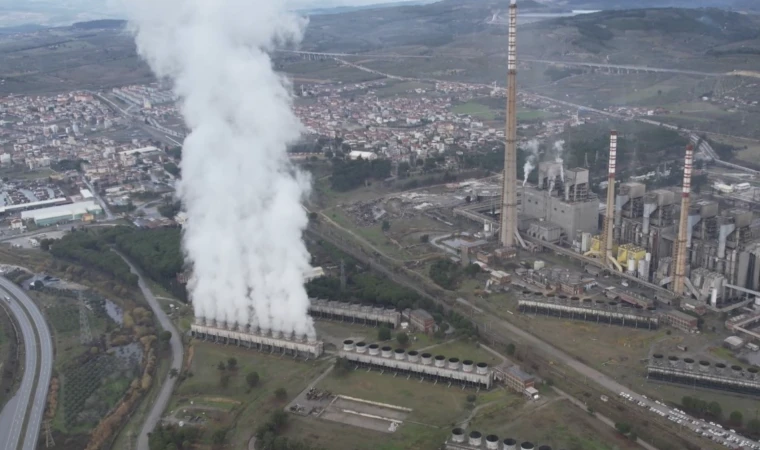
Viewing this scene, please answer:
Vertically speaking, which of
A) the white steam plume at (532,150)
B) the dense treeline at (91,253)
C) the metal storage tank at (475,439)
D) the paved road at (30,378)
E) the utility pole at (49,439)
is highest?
the white steam plume at (532,150)

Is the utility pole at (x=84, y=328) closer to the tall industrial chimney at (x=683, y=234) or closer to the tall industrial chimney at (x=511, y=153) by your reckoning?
the tall industrial chimney at (x=511, y=153)

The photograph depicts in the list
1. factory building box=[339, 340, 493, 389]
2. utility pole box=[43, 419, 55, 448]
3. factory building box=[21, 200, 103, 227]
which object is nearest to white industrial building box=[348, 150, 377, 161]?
factory building box=[21, 200, 103, 227]

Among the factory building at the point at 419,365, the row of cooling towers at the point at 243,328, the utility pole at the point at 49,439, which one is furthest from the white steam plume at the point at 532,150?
the utility pole at the point at 49,439

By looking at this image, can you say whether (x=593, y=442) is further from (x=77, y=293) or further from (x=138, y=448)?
(x=77, y=293)

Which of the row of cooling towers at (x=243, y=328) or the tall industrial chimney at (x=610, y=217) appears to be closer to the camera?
the row of cooling towers at (x=243, y=328)

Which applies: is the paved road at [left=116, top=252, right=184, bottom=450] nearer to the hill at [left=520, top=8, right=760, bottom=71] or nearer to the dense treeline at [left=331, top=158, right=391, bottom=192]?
the dense treeline at [left=331, top=158, right=391, bottom=192]

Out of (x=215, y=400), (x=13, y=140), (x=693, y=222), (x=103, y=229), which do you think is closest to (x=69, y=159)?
(x=13, y=140)
